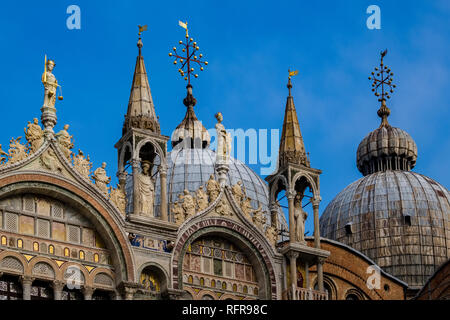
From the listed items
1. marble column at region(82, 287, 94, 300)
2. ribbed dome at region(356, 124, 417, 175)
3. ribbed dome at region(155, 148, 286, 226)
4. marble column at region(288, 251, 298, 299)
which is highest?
ribbed dome at region(356, 124, 417, 175)

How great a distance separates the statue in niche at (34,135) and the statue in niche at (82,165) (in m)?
1.31

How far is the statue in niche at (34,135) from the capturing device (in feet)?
136

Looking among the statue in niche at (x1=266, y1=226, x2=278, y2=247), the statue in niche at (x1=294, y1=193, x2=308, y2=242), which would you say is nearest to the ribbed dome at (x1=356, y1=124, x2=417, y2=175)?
the statue in niche at (x1=294, y1=193, x2=308, y2=242)

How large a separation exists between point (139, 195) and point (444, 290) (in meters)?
17.6

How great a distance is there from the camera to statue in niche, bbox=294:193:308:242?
46531 millimetres

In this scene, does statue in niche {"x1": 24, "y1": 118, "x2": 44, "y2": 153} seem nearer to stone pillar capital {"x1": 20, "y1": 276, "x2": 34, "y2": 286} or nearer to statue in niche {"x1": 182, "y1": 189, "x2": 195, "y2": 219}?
stone pillar capital {"x1": 20, "y1": 276, "x2": 34, "y2": 286}

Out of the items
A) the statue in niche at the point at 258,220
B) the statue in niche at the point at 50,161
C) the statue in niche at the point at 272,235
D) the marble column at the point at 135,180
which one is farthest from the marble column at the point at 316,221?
the statue in niche at the point at 50,161

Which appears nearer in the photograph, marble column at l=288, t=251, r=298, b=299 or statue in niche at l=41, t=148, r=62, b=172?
statue in niche at l=41, t=148, r=62, b=172

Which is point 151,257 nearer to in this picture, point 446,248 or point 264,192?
point 264,192

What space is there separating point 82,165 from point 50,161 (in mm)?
1210

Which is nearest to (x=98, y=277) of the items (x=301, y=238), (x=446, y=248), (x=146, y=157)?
(x=146, y=157)

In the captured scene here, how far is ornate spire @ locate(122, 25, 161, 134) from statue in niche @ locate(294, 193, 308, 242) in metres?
6.04

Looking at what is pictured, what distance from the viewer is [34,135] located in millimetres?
41719

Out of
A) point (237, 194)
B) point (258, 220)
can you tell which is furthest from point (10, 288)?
point (258, 220)
